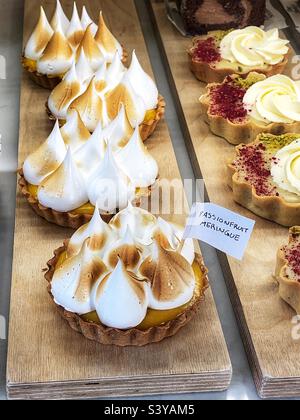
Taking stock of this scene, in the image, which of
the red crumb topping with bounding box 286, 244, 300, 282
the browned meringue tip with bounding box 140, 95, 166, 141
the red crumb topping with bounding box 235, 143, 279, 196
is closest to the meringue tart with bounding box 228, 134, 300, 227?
the red crumb topping with bounding box 235, 143, 279, 196

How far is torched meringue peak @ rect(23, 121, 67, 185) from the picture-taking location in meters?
2.16

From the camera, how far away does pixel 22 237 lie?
210cm

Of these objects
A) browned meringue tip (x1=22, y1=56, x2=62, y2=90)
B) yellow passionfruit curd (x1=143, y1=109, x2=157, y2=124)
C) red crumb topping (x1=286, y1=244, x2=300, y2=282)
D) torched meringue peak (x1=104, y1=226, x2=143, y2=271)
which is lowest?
browned meringue tip (x1=22, y1=56, x2=62, y2=90)

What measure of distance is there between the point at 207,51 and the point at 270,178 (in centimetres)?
84

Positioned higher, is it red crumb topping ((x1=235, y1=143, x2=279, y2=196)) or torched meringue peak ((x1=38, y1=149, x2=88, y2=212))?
torched meringue peak ((x1=38, y1=149, x2=88, y2=212))

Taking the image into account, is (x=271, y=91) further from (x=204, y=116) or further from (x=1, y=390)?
(x=1, y=390)

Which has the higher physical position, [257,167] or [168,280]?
[168,280]

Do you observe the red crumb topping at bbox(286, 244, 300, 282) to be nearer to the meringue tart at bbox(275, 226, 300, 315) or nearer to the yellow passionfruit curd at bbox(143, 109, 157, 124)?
the meringue tart at bbox(275, 226, 300, 315)

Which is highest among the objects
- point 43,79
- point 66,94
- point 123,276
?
point 123,276

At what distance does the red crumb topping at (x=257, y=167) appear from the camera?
7.18ft

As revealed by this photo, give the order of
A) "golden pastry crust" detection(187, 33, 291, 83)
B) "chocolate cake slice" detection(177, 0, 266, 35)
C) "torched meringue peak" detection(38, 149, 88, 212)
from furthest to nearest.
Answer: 1. "chocolate cake slice" detection(177, 0, 266, 35)
2. "golden pastry crust" detection(187, 33, 291, 83)
3. "torched meringue peak" detection(38, 149, 88, 212)

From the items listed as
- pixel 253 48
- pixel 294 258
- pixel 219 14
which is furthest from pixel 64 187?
pixel 219 14

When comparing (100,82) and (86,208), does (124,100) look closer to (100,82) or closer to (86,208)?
(100,82)

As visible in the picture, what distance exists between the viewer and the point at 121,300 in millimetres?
1675
